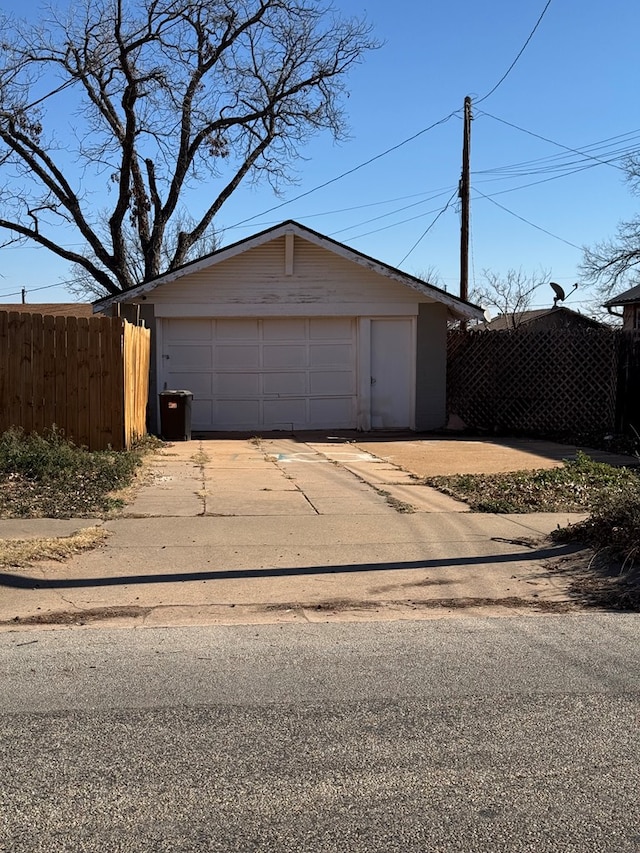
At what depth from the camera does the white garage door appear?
54.8ft

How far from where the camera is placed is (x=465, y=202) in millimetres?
23016

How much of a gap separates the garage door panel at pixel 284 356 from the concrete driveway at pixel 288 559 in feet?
20.7

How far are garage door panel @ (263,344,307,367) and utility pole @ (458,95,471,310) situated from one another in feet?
24.8

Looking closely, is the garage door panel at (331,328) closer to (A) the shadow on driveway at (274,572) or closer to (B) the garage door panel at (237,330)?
(B) the garage door panel at (237,330)

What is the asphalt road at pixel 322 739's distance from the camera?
9.55 feet

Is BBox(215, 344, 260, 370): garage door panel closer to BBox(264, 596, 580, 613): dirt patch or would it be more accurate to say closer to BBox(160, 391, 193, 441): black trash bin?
BBox(160, 391, 193, 441): black trash bin

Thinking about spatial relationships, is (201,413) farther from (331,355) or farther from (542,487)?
(542,487)

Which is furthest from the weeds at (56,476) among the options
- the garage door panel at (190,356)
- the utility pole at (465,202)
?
the utility pole at (465,202)

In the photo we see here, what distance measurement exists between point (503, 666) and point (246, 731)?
5.33ft

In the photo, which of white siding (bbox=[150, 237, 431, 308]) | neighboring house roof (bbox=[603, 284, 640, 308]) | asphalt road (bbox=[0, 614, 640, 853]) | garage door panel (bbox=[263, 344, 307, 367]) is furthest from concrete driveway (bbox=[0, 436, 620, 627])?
neighboring house roof (bbox=[603, 284, 640, 308])

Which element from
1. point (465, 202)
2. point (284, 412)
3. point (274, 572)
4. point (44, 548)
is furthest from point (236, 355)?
point (274, 572)

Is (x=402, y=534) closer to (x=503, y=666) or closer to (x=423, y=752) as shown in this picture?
(x=503, y=666)

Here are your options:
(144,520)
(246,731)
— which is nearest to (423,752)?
(246,731)

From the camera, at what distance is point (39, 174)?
25.2 meters
